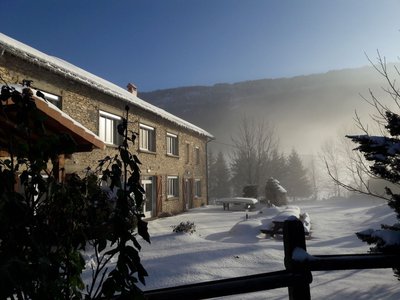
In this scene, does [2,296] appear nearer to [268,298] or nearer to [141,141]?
[268,298]

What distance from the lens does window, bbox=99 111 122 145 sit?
14.5 metres

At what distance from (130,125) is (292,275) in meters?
15.2

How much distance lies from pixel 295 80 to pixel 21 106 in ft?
483

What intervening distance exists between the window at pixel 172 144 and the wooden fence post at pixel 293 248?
19.2 metres

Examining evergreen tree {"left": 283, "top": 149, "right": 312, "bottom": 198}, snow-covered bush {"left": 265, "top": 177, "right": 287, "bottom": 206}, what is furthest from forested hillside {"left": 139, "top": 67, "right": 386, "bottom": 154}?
snow-covered bush {"left": 265, "top": 177, "right": 287, "bottom": 206}

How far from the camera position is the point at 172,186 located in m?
Result: 21.9

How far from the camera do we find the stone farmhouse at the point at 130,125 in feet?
35.3

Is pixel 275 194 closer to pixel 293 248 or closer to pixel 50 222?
pixel 293 248

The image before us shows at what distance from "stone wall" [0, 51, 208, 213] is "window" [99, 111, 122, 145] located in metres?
0.26

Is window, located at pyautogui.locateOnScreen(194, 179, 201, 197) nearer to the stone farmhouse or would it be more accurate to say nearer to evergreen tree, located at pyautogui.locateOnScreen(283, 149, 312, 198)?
the stone farmhouse

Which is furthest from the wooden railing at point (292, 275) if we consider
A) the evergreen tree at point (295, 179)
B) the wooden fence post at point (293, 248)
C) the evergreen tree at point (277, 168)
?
the evergreen tree at point (295, 179)

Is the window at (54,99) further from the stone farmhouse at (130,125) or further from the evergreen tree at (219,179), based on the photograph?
the evergreen tree at (219,179)

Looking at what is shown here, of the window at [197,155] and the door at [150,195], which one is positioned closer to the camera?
the door at [150,195]

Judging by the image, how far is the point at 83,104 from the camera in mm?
13219
